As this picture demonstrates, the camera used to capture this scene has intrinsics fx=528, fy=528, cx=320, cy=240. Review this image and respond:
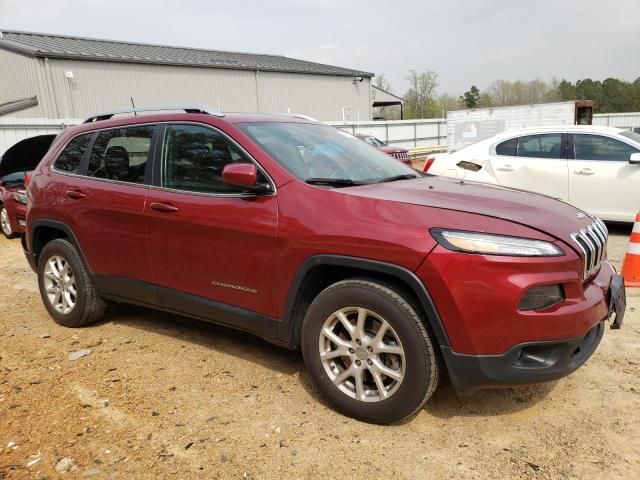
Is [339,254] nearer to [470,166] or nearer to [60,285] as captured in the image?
[60,285]

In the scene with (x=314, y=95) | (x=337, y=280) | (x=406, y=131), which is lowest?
(x=337, y=280)

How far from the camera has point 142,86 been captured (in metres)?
27.5

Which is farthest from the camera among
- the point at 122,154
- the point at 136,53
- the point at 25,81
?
the point at 136,53

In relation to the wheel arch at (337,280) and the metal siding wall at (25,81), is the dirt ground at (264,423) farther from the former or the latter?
the metal siding wall at (25,81)

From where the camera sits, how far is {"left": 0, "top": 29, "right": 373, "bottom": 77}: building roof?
2509 cm

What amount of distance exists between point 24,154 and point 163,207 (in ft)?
22.4

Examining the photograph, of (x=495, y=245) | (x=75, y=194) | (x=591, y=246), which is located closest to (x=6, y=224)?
(x=75, y=194)

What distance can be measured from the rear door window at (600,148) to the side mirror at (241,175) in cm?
611

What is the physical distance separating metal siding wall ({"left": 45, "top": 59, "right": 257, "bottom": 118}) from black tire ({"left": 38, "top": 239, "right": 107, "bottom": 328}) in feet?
75.5

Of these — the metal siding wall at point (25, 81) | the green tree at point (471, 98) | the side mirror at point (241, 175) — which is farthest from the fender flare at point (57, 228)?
the green tree at point (471, 98)

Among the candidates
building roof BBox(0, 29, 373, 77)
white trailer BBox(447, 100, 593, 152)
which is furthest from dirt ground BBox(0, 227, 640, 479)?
building roof BBox(0, 29, 373, 77)

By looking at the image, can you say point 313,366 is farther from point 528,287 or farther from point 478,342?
point 528,287

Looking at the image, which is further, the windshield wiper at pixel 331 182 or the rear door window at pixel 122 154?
the rear door window at pixel 122 154

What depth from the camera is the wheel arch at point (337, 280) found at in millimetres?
2594
